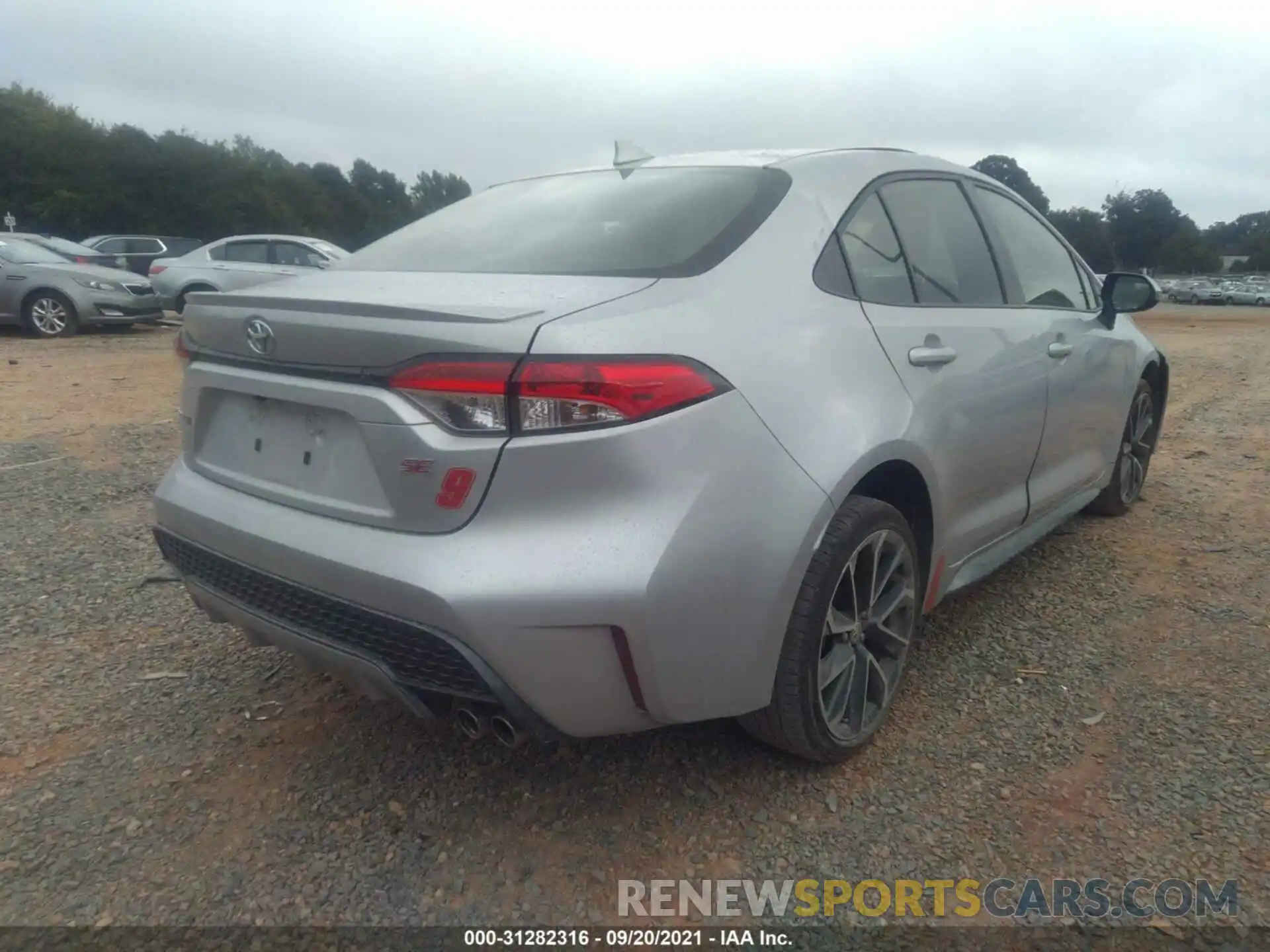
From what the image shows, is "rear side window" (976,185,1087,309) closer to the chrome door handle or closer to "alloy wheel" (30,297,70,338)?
the chrome door handle

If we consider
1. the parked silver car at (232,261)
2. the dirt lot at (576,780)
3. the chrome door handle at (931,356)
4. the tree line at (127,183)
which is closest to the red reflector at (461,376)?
the dirt lot at (576,780)

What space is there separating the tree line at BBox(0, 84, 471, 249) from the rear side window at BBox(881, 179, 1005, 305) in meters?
32.4

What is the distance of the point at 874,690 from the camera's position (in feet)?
8.38

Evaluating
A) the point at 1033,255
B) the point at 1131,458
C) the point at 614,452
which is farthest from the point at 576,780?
the point at 1131,458

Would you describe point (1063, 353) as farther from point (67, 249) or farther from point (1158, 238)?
point (1158, 238)

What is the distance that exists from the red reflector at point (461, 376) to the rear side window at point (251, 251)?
13493 millimetres

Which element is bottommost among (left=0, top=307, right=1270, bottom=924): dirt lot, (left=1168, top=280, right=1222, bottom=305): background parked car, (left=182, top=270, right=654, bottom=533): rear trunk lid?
(left=1168, top=280, right=1222, bottom=305): background parked car

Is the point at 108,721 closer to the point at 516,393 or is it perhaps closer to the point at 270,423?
the point at 270,423

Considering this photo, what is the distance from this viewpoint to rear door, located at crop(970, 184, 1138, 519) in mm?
3334

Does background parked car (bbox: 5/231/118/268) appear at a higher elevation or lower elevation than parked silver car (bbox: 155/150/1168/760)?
lower

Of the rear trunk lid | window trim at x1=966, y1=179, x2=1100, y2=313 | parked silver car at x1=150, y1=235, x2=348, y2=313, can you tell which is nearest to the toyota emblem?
the rear trunk lid

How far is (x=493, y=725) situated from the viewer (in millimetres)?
1977

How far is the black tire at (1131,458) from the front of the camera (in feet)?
14.4

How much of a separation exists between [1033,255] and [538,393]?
2.51 metres
